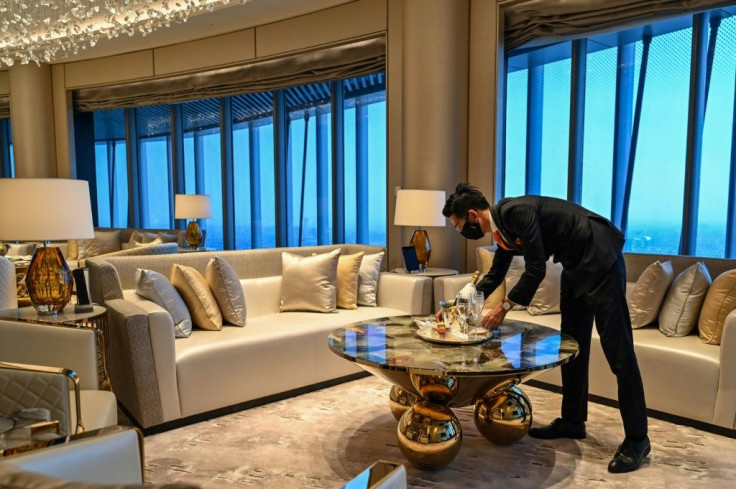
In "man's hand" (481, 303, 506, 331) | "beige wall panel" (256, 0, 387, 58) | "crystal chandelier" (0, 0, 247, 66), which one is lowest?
"man's hand" (481, 303, 506, 331)

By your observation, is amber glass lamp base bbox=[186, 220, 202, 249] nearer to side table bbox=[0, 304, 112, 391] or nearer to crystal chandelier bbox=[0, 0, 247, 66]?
crystal chandelier bbox=[0, 0, 247, 66]

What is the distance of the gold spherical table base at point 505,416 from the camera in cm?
254

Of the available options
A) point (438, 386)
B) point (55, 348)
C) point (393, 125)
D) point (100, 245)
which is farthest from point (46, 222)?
point (100, 245)

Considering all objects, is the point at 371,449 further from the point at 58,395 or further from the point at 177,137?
the point at 177,137

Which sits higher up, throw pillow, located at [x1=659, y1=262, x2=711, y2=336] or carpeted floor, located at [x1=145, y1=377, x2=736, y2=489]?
throw pillow, located at [x1=659, y1=262, x2=711, y2=336]

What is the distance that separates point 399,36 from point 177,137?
4250 millimetres

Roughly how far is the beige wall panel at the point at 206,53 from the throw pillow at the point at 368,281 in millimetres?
3328

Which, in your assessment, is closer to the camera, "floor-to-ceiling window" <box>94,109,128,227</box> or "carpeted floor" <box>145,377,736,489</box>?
"carpeted floor" <box>145,377,736,489</box>

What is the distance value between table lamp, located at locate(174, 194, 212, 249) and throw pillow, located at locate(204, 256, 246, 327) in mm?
3282

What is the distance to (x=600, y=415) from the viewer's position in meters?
3.03

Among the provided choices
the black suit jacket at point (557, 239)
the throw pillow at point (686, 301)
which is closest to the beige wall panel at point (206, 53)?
the black suit jacket at point (557, 239)

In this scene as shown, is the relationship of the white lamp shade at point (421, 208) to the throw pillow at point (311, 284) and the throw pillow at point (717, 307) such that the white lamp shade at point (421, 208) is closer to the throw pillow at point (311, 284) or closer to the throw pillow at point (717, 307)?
the throw pillow at point (311, 284)

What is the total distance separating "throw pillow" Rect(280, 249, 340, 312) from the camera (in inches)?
148

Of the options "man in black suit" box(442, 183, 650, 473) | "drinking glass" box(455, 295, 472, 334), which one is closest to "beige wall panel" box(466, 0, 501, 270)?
"man in black suit" box(442, 183, 650, 473)
